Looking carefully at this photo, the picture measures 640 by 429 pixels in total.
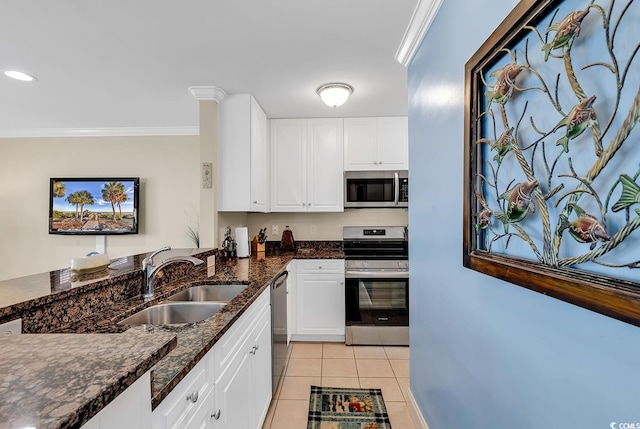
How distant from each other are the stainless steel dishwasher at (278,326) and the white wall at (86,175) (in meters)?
2.06

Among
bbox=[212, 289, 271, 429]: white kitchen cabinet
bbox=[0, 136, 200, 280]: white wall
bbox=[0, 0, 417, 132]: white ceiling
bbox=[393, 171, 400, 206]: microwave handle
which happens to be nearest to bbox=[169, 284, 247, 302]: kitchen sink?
bbox=[212, 289, 271, 429]: white kitchen cabinet

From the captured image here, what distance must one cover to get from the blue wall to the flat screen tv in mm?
3450

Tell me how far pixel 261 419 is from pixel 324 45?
2.31 meters

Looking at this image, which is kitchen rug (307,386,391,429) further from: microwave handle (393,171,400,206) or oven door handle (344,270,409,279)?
microwave handle (393,171,400,206)

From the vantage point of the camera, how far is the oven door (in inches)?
113

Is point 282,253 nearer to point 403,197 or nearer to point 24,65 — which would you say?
point 403,197

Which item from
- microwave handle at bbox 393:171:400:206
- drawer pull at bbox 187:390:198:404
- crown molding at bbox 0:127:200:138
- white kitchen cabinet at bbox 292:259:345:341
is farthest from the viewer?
crown molding at bbox 0:127:200:138

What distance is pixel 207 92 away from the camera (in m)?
2.56

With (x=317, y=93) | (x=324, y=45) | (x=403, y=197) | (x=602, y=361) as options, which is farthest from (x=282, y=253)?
(x=602, y=361)

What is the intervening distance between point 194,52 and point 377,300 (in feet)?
8.39

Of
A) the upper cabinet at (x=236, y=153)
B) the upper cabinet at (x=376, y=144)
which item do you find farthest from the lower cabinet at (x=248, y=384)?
the upper cabinet at (x=376, y=144)

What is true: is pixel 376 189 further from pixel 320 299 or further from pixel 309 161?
pixel 320 299

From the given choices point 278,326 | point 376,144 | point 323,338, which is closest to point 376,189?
point 376,144

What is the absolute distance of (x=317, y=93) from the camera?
8.60ft
